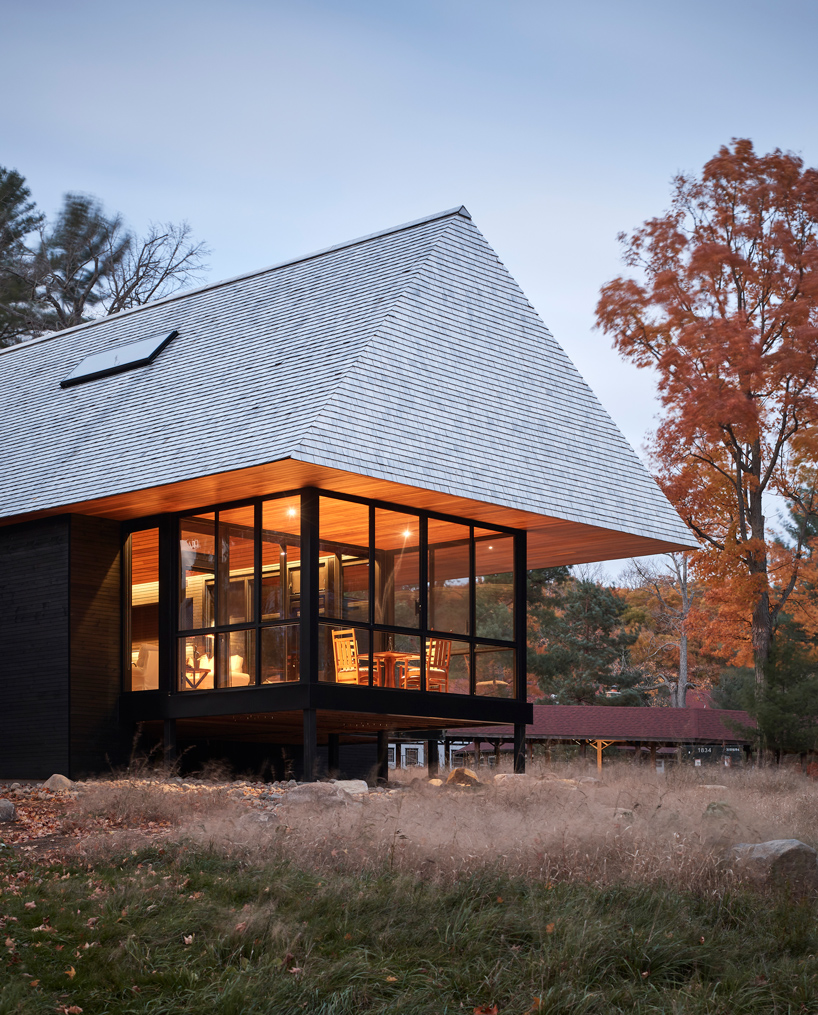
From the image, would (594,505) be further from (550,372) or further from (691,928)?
(691,928)

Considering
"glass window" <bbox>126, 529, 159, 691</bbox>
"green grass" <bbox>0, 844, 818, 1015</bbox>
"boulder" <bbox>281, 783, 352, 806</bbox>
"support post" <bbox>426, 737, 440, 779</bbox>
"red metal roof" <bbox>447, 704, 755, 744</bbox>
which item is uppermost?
"glass window" <bbox>126, 529, 159, 691</bbox>

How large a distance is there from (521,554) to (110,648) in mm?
5536

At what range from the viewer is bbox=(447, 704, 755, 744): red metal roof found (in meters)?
29.0

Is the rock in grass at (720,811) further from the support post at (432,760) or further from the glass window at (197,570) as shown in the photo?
the support post at (432,760)

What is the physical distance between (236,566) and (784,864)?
776 centimetres

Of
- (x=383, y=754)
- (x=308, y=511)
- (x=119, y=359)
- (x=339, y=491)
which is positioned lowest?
(x=383, y=754)

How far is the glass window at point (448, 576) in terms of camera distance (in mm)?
14562

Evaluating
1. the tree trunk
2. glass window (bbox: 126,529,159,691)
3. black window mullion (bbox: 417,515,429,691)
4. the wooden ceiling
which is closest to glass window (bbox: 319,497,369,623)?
the wooden ceiling

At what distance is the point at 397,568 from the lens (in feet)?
46.4

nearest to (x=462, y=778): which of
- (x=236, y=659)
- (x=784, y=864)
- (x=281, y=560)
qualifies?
(x=236, y=659)

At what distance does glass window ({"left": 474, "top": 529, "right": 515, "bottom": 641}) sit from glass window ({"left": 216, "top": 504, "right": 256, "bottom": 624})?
10.2 ft

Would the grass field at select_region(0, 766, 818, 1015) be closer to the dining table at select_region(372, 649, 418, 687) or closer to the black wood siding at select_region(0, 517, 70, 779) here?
the dining table at select_region(372, 649, 418, 687)

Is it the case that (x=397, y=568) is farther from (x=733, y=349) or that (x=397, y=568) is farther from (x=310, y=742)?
(x=733, y=349)

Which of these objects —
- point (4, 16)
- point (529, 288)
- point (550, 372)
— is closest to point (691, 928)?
point (550, 372)
